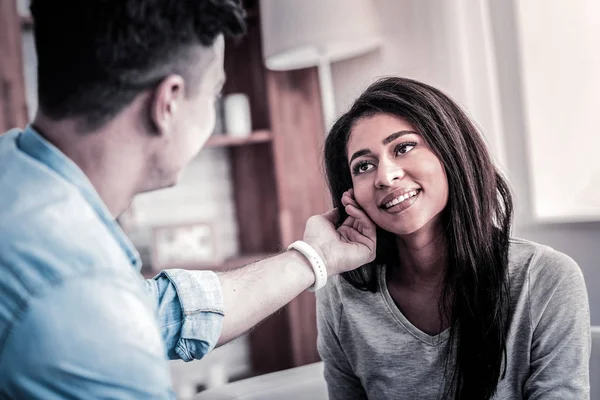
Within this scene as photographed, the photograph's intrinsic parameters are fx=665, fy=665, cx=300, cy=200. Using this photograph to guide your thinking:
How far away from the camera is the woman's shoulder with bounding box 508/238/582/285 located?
1.30m

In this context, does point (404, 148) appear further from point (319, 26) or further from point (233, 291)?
point (319, 26)

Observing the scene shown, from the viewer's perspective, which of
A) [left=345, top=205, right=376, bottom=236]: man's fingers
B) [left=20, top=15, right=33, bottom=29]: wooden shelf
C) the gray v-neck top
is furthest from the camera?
[left=20, top=15, right=33, bottom=29]: wooden shelf

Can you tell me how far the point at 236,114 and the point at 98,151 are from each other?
229 cm

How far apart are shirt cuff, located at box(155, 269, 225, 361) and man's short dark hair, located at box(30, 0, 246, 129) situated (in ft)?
1.63

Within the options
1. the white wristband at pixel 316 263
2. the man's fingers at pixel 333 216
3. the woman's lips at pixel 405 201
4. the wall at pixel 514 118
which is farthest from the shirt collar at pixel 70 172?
the wall at pixel 514 118

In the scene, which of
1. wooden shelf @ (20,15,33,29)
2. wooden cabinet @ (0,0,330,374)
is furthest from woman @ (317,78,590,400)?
wooden shelf @ (20,15,33,29)

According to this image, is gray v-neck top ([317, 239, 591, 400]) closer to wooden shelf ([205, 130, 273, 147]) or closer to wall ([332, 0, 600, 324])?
wall ([332, 0, 600, 324])

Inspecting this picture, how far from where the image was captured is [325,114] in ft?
9.09

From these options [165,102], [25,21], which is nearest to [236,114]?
[25,21]

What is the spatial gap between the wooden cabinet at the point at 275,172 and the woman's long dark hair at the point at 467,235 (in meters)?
1.38

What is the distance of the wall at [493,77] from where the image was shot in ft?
A: 6.23

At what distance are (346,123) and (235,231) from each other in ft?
6.26

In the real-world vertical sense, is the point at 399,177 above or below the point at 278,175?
above

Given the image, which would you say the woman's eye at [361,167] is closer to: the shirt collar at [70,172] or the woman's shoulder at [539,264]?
the woman's shoulder at [539,264]
